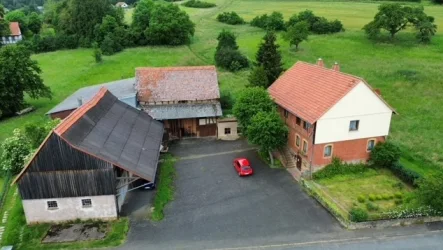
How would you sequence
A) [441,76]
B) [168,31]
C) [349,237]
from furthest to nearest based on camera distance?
[168,31] < [441,76] < [349,237]

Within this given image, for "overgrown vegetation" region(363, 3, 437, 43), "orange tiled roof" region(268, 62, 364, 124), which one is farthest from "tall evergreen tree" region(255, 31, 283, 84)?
"overgrown vegetation" region(363, 3, 437, 43)

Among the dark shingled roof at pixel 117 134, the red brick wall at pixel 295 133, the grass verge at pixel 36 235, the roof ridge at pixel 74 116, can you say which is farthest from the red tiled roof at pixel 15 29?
the red brick wall at pixel 295 133

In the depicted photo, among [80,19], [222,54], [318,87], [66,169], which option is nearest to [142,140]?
[66,169]

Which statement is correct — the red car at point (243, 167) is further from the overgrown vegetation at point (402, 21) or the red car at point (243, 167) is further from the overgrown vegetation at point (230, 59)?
the overgrown vegetation at point (402, 21)

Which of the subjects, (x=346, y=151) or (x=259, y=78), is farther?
(x=259, y=78)

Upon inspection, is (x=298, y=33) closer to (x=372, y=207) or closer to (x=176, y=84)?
(x=176, y=84)

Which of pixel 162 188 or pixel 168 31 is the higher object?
pixel 168 31

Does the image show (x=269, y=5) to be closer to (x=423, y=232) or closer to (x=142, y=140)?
(x=142, y=140)

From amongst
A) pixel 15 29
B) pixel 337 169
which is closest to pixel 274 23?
pixel 337 169
